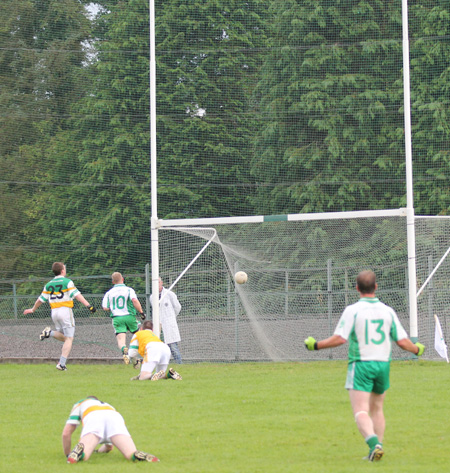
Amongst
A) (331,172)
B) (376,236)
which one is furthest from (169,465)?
(331,172)

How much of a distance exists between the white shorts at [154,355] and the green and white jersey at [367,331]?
578cm

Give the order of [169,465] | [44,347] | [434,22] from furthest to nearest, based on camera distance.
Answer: [434,22] < [44,347] < [169,465]

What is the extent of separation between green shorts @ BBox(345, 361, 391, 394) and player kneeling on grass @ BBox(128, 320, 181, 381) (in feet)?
19.0

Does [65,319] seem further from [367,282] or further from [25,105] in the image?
[25,105]

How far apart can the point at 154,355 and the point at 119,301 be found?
2.81 m

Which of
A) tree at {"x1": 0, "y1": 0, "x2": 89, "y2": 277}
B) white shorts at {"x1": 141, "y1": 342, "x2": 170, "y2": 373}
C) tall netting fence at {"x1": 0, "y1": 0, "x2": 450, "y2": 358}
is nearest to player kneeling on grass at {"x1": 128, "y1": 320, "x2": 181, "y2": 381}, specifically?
white shorts at {"x1": 141, "y1": 342, "x2": 170, "y2": 373}

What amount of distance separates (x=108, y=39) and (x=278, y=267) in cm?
1551

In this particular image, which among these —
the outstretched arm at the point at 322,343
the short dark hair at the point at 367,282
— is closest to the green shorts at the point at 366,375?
the outstretched arm at the point at 322,343

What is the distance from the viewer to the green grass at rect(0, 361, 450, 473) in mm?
7027

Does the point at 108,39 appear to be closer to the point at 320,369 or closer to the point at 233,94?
the point at 233,94

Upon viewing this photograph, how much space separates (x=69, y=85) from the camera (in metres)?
31.1

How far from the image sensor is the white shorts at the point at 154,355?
1241cm

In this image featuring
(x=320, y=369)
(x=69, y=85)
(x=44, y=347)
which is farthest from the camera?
(x=69, y=85)

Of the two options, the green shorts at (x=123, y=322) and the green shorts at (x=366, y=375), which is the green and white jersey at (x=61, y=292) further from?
the green shorts at (x=366, y=375)
